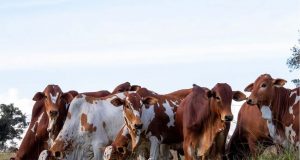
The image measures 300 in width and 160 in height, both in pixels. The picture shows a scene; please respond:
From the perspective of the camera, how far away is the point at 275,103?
12.5 m

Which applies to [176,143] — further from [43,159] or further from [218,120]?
[43,159]

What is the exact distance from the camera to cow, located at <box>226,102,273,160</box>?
12.9 meters

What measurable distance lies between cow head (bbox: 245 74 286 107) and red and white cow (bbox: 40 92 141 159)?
117 inches

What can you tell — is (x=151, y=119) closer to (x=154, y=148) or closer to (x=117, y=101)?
(x=154, y=148)

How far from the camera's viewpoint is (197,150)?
12062 millimetres

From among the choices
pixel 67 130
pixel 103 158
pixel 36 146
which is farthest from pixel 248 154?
pixel 36 146

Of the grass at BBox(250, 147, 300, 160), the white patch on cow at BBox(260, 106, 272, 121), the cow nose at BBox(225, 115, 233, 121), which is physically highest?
the cow nose at BBox(225, 115, 233, 121)

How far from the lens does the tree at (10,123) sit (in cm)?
Answer: 5853

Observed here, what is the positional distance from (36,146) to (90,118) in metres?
1.96

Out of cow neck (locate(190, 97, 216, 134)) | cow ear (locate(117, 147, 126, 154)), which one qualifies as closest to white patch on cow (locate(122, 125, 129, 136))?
cow ear (locate(117, 147, 126, 154))

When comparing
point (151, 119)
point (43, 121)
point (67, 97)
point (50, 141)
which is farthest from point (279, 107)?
point (43, 121)

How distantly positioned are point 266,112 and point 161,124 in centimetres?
221

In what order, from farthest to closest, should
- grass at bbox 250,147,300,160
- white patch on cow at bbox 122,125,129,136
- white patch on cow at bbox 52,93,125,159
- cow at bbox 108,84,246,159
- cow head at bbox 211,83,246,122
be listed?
white patch on cow at bbox 52,93,125,159 < white patch on cow at bbox 122,125,129,136 < cow at bbox 108,84,246,159 < cow head at bbox 211,83,246,122 < grass at bbox 250,147,300,160

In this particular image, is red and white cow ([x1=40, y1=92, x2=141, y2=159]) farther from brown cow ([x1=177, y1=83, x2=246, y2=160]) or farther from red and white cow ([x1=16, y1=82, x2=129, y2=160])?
brown cow ([x1=177, y1=83, x2=246, y2=160])
